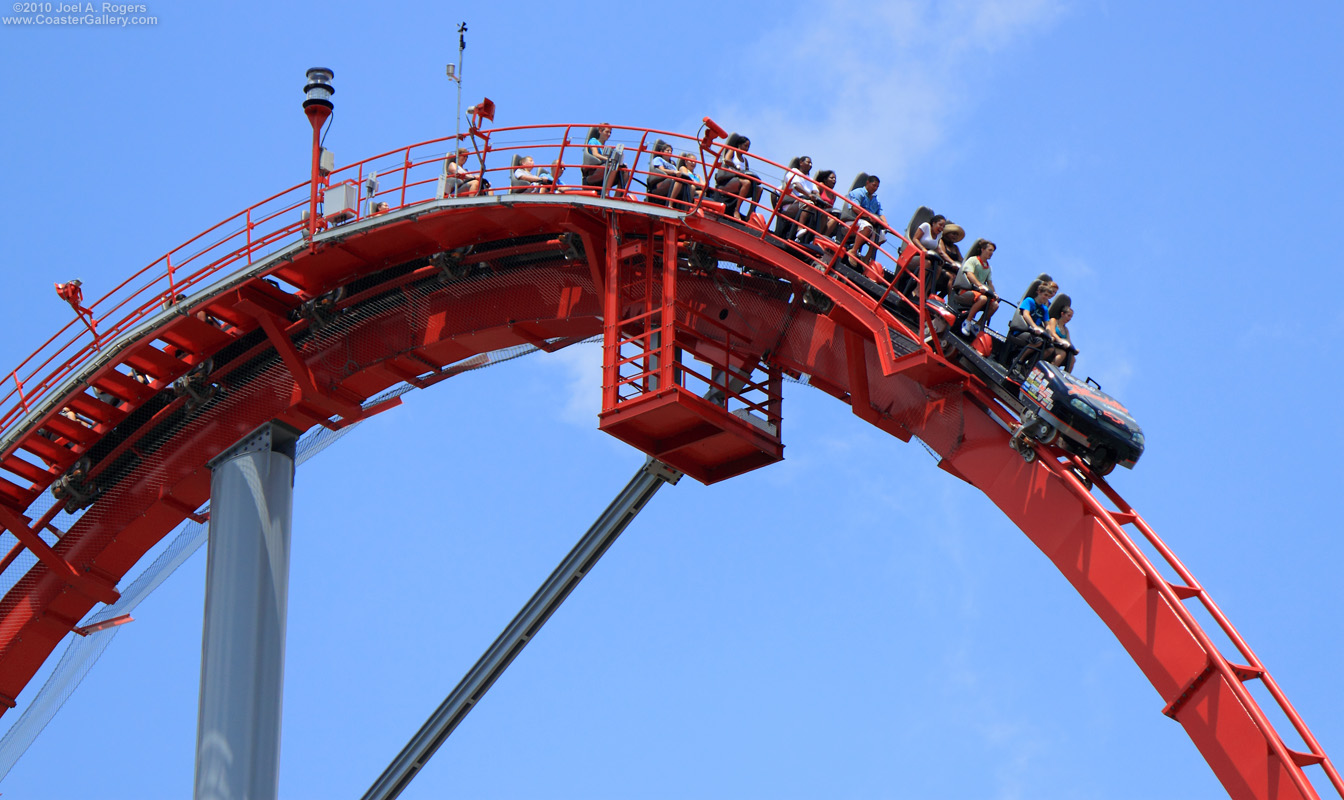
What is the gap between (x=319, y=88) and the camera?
89.2 ft

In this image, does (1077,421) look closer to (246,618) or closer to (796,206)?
(796,206)

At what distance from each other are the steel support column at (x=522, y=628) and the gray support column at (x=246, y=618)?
12.7 feet

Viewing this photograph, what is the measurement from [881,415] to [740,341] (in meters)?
2.26

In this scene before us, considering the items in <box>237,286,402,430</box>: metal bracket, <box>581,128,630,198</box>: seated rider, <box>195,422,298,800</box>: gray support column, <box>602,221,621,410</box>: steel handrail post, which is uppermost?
<box>581,128,630,198</box>: seated rider

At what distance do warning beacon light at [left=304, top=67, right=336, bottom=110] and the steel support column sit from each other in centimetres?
694

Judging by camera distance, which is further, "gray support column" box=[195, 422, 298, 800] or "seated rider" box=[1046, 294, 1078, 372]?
"gray support column" box=[195, 422, 298, 800]

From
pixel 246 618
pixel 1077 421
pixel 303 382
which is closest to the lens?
pixel 1077 421

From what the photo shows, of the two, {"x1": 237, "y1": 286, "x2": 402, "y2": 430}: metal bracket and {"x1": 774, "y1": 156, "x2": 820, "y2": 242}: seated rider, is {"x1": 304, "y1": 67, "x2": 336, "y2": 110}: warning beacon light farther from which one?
{"x1": 774, "y1": 156, "x2": 820, "y2": 242}: seated rider

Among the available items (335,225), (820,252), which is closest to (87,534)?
(335,225)

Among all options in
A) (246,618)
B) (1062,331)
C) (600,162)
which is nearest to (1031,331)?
(1062,331)

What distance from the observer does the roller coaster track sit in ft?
70.2

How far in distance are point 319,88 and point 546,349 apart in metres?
4.92

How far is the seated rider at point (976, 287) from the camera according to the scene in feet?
73.9

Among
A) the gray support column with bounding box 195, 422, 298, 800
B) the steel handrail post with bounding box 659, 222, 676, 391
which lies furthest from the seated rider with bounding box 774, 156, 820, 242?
the gray support column with bounding box 195, 422, 298, 800
